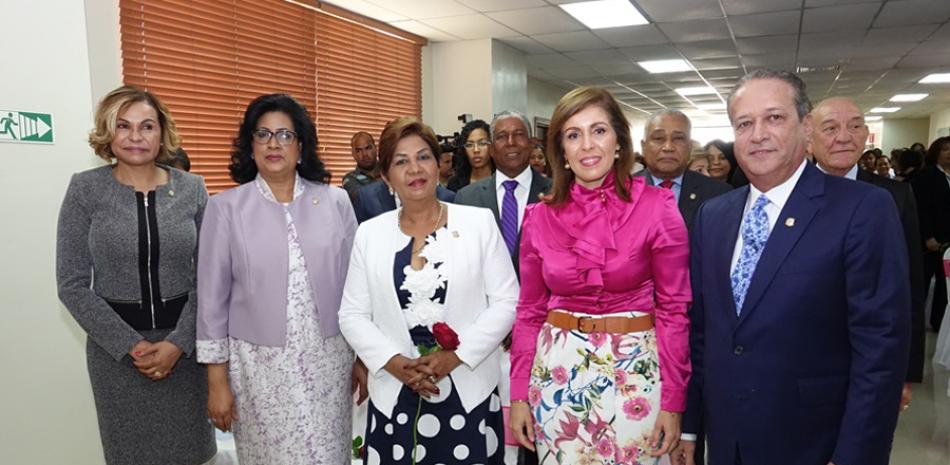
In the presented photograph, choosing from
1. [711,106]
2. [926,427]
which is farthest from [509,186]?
[711,106]

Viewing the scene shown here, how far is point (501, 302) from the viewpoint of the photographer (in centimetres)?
207

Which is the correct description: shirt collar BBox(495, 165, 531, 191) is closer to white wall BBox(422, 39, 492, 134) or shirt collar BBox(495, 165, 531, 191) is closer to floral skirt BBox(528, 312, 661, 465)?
floral skirt BBox(528, 312, 661, 465)

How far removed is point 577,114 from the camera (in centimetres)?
176

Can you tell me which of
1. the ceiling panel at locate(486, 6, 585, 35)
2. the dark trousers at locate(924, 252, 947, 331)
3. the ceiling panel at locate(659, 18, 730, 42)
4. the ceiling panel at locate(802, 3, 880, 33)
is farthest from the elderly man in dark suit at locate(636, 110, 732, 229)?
the dark trousers at locate(924, 252, 947, 331)

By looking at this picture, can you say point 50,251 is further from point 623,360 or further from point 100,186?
point 623,360

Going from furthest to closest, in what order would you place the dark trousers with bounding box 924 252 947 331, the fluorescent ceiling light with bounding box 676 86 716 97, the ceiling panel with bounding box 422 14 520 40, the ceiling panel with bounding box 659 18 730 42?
1. the fluorescent ceiling light with bounding box 676 86 716 97
2. the ceiling panel with bounding box 659 18 730 42
3. the ceiling panel with bounding box 422 14 520 40
4. the dark trousers with bounding box 924 252 947 331

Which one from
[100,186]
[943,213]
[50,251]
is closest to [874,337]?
[100,186]

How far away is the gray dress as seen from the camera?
2.21 metres

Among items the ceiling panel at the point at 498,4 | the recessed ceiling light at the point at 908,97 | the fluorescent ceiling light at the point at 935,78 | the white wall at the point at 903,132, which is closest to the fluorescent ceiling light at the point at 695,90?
the fluorescent ceiling light at the point at 935,78

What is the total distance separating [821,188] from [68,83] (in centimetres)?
324

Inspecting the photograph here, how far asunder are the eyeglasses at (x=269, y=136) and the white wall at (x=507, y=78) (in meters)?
5.47

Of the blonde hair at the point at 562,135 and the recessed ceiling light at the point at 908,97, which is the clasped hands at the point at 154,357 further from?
the recessed ceiling light at the point at 908,97

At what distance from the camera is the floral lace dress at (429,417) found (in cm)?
204

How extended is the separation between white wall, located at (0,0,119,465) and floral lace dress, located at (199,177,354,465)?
140 cm
